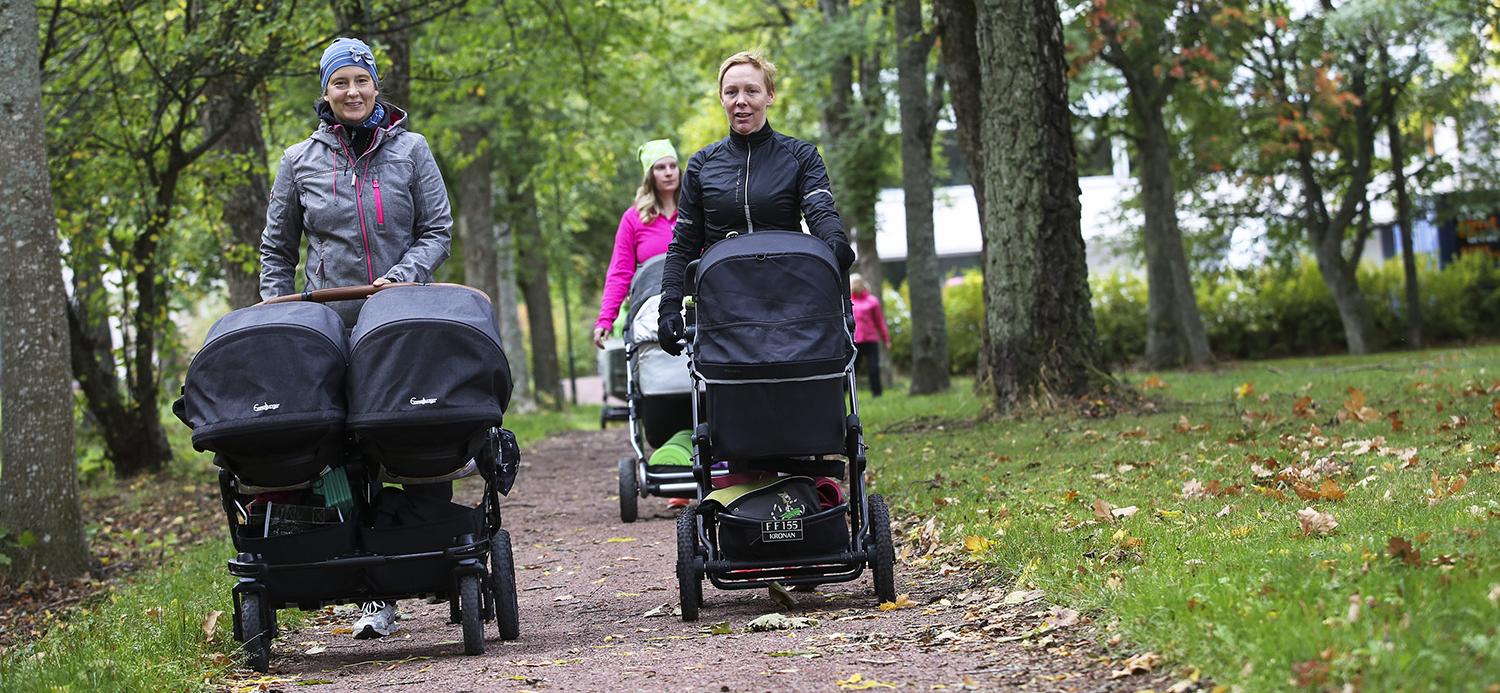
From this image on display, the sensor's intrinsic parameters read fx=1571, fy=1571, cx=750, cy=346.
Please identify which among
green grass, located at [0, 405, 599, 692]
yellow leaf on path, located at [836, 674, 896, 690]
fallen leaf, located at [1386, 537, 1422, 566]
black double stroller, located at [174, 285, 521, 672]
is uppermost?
black double stroller, located at [174, 285, 521, 672]

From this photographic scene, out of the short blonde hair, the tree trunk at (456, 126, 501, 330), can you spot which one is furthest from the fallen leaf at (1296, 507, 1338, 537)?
the tree trunk at (456, 126, 501, 330)

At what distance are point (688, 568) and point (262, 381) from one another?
1825mm

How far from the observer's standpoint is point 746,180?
Result: 6.51 meters

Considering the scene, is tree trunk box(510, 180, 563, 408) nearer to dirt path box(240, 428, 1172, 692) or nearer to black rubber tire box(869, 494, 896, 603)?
dirt path box(240, 428, 1172, 692)

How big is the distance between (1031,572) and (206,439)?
120 inches

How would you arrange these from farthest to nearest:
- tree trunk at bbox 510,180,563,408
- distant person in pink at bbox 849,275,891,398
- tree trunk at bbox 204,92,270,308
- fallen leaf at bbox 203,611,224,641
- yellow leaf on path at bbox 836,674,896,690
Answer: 1. tree trunk at bbox 510,180,563,408
2. distant person in pink at bbox 849,275,891,398
3. tree trunk at bbox 204,92,270,308
4. fallen leaf at bbox 203,611,224,641
5. yellow leaf on path at bbox 836,674,896,690

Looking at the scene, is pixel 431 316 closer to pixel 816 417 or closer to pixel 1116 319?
pixel 816 417

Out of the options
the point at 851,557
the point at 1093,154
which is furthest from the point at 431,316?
the point at 1093,154

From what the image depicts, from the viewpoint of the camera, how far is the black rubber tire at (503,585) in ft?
19.6

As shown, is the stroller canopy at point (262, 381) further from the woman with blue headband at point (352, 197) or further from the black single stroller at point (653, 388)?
the black single stroller at point (653, 388)

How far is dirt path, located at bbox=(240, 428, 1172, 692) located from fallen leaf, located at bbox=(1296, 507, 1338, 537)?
102 cm

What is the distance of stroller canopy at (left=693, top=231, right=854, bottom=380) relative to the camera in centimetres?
589

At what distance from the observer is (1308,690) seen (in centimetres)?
359

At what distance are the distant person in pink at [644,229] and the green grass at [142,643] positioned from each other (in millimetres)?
2875
